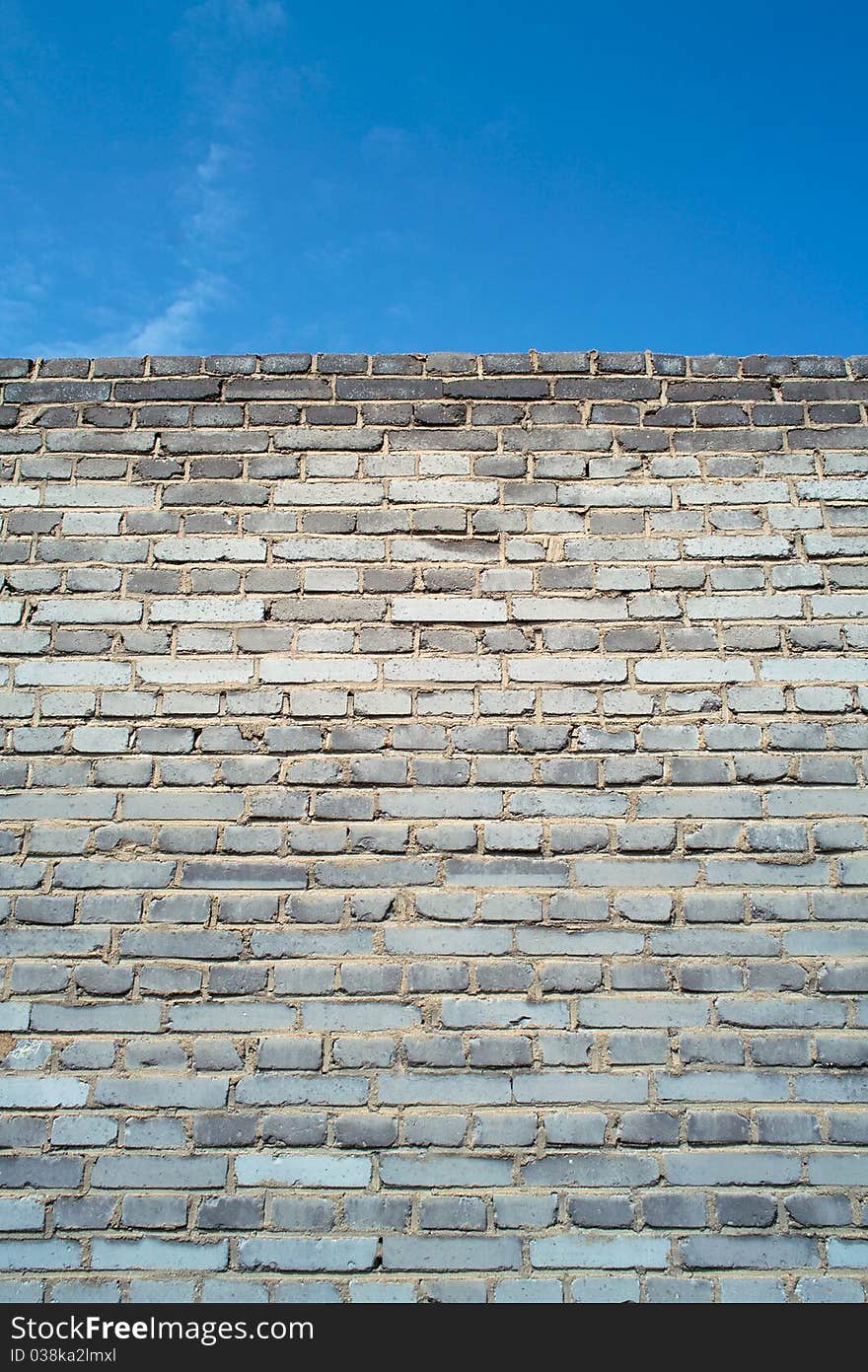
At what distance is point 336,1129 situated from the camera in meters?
2.48

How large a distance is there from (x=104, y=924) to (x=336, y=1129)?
0.89 m

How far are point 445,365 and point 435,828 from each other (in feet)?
5.30

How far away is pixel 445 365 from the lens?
3.15 m

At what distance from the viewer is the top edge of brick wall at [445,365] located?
314 cm

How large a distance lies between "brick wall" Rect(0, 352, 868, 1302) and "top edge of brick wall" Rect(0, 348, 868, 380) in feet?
0.05

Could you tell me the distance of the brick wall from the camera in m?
2.44

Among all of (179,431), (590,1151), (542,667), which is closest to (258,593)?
(179,431)

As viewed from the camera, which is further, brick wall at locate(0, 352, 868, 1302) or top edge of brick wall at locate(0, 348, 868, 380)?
top edge of brick wall at locate(0, 348, 868, 380)

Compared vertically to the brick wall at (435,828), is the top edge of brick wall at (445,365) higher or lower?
higher

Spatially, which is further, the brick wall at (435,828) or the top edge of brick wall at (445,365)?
the top edge of brick wall at (445,365)

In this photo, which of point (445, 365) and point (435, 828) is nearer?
point (435, 828)

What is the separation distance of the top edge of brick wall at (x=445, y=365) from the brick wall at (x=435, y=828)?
0.6 inches

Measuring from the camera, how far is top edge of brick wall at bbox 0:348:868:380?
124 inches

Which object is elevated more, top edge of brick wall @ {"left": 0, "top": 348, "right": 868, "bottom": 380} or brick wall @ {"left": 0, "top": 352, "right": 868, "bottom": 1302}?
top edge of brick wall @ {"left": 0, "top": 348, "right": 868, "bottom": 380}
